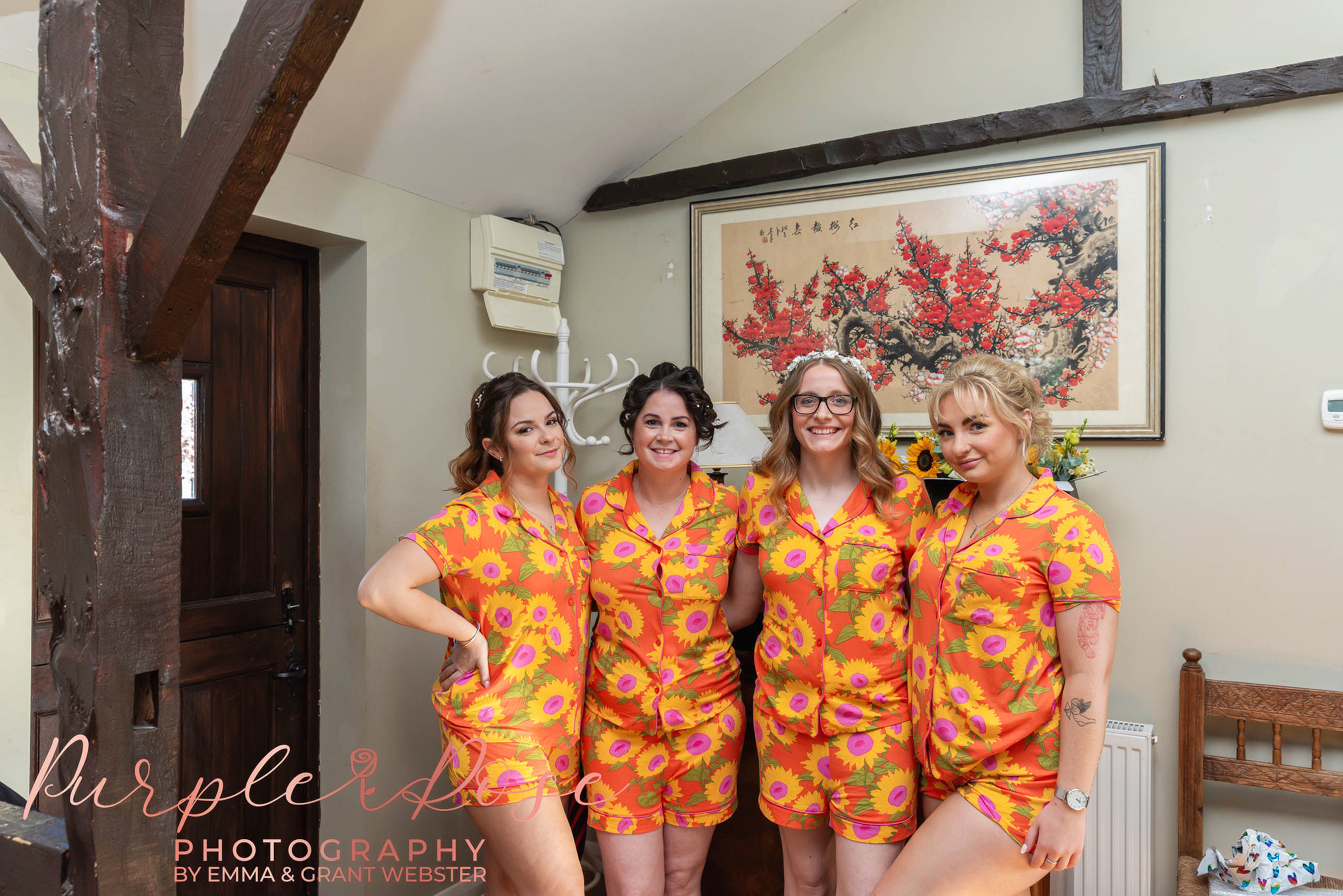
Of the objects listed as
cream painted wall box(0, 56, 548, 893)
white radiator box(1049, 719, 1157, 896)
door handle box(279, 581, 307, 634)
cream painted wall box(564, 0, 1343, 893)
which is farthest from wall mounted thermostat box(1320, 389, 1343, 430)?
door handle box(279, 581, 307, 634)

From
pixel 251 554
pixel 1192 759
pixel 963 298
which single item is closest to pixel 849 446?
pixel 963 298

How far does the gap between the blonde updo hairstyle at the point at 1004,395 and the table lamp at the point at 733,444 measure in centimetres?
85

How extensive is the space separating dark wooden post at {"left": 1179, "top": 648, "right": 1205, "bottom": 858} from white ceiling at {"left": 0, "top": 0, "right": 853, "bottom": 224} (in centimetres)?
234

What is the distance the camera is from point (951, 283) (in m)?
2.64

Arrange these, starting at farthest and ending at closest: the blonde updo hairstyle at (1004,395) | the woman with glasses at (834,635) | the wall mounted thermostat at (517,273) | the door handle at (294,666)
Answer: the wall mounted thermostat at (517,273) < the door handle at (294,666) < the woman with glasses at (834,635) < the blonde updo hairstyle at (1004,395)

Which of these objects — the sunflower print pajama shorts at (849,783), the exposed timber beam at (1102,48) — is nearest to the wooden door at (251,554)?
the sunflower print pajama shorts at (849,783)

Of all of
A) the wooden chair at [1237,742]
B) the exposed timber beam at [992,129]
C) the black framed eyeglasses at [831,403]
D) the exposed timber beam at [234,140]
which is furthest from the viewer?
the exposed timber beam at [992,129]

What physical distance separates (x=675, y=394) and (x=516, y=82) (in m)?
1.25

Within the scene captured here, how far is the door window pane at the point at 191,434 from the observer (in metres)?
2.35

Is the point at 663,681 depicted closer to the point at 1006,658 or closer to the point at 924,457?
the point at 1006,658

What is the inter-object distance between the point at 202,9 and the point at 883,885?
2.37 metres

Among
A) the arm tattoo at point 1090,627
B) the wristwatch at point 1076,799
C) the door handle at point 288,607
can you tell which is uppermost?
the arm tattoo at point 1090,627

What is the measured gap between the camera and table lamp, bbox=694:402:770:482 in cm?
248

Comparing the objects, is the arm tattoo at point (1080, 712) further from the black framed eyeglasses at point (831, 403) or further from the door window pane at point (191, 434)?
the door window pane at point (191, 434)
